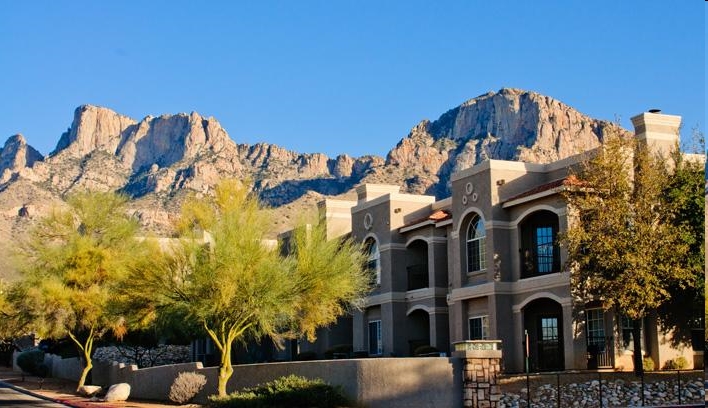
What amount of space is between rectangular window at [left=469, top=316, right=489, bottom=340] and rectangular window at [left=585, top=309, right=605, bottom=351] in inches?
167

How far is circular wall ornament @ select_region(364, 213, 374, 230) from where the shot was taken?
151ft

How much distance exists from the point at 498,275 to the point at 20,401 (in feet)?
61.9

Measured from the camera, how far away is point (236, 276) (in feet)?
103

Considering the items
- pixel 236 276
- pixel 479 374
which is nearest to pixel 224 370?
pixel 236 276

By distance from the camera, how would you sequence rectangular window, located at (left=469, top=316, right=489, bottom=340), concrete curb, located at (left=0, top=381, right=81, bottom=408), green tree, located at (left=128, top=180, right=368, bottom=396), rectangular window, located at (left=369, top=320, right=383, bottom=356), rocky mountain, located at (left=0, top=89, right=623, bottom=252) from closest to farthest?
green tree, located at (left=128, top=180, right=368, bottom=396), concrete curb, located at (left=0, top=381, right=81, bottom=408), rectangular window, located at (left=469, top=316, right=489, bottom=340), rectangular window, located at (left=369, top=320, right=383, bottom=356), rocky mountain, located at (left=0, top=89, right=623, bottom=252)

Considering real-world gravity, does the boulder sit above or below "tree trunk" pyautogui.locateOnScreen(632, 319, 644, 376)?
below

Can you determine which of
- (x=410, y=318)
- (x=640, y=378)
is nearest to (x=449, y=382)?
(x=640, y=378)

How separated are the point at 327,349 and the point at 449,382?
2183 cm

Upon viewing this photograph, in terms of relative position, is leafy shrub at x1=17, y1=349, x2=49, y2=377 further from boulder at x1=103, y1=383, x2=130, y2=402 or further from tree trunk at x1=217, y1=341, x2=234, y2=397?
tree trunk at x1=217, y1=341, x2=234, y2=397

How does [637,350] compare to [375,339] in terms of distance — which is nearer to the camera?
[637,350]

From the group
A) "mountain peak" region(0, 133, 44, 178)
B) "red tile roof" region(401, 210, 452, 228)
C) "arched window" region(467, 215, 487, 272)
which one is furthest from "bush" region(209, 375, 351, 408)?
"mountain peak" region(0, 133, 44, 178)

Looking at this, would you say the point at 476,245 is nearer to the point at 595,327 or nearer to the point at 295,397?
the point at 595,327

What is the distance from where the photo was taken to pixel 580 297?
33469 millimetres

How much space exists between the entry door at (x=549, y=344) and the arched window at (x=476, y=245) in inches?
127
